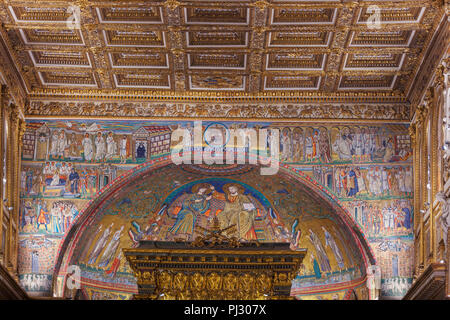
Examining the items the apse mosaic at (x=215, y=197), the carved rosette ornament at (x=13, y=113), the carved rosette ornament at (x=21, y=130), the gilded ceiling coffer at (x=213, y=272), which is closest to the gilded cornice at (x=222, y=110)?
the apse mosaic at (x=215, y=197)

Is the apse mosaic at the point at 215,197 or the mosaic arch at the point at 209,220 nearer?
the apse mosaic at the point at 215,197

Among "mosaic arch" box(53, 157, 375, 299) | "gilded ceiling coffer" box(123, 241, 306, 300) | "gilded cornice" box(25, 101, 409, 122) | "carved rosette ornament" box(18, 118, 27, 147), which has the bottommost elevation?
"gilded ceiling coffer" box(123, 241, 306, 300)

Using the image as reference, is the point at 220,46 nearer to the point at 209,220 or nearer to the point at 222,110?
the point at 222,110

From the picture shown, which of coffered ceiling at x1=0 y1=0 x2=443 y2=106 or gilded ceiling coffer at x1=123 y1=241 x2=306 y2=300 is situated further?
coffered ceiling at x1=0 y1=0 x2=443 y2=106

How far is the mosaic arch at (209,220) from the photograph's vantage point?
21.7 m

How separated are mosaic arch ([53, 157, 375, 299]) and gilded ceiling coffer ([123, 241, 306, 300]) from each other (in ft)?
11.7

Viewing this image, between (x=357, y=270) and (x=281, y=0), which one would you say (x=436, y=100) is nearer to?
(x=281, y=0)

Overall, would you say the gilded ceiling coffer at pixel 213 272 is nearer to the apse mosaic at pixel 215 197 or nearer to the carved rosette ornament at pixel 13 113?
the apse mosaic at pixel 215 197

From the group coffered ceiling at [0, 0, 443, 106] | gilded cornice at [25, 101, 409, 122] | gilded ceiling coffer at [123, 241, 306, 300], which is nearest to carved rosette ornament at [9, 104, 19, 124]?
coffered ceiling at [0, 0, 443, 106]

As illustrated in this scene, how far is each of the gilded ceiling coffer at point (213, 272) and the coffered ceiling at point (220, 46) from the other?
4.70 meters

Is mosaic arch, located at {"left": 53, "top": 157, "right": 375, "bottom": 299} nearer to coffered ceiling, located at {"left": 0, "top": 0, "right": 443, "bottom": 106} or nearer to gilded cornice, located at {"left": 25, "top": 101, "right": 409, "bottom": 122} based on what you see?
gilded cornice, located at {"left": 25, "top": 101, "right": 409, "bottom": 122}

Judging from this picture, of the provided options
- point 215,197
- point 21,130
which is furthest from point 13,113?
point 215,197

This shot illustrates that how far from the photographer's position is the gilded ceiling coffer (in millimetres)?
18047

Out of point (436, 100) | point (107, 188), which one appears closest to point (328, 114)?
point (436, 100)
